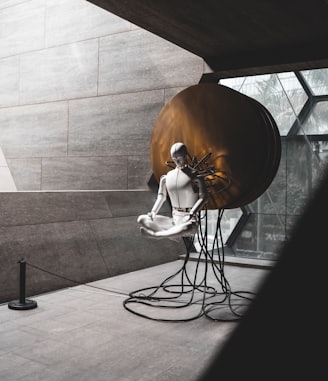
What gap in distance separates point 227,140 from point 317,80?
4305 millimetres

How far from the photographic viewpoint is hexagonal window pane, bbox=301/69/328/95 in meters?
8.10

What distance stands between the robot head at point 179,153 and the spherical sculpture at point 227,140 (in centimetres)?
17

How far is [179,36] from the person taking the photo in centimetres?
602

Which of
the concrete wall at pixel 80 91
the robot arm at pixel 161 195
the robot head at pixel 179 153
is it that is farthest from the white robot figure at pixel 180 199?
the concrete wall at pixel 80 91

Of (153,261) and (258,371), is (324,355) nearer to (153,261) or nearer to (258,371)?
(258,371)

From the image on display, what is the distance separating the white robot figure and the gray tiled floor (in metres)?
0.83

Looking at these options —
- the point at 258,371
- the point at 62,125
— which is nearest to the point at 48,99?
the point at 62,125

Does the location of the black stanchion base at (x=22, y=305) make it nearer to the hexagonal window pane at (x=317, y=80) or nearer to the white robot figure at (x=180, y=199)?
the white robot figure at (x=180, y=199)

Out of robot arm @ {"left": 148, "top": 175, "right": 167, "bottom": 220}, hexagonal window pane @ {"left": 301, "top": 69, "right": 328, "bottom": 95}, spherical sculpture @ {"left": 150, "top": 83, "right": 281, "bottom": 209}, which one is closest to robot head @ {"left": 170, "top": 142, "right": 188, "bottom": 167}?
spherical sculpture @ {"left": 150, "top": 83, "right": 281, "bottom": 209}

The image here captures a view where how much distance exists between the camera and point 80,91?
9.29 metres

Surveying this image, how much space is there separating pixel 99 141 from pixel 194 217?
4.83 metres

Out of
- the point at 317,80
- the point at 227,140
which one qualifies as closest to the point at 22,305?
the point at 227,140

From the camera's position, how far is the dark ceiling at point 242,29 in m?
5.03

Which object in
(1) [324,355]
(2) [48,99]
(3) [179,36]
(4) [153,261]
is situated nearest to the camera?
(1) [324,355]
